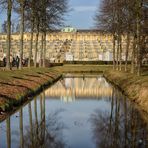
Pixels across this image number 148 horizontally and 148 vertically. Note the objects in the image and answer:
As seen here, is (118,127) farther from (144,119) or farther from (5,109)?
(5,109)

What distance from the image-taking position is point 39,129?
67.8 ft

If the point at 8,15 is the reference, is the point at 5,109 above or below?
below

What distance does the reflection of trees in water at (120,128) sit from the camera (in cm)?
1736

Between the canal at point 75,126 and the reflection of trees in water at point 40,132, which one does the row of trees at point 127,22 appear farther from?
the reflection of trees in water at point 40,132

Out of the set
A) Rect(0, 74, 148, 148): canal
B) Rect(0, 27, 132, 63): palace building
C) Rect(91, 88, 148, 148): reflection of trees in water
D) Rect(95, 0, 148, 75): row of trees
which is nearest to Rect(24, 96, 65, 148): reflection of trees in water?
Rect(0, 74, 148, 148): canal

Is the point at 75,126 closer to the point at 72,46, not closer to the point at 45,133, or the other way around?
the point at 45,133

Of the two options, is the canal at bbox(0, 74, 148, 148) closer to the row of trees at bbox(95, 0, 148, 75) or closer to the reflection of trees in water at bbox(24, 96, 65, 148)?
the reflection of trees in water at bbox(24, 96, 65, 148)

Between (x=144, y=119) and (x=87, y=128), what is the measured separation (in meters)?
3.11

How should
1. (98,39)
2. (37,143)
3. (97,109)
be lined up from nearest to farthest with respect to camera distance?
(37,143)
(97,109)
(98,39)

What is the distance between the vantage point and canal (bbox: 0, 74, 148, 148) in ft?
56.9

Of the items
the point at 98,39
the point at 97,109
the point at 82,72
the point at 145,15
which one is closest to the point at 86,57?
the point at 98,39

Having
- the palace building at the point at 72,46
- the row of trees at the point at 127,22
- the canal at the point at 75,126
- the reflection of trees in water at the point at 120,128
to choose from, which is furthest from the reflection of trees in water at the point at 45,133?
the palace building at the point at 72,46

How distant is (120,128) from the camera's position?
69.5 ft

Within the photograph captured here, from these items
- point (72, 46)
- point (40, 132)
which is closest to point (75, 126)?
point (40, 132)
